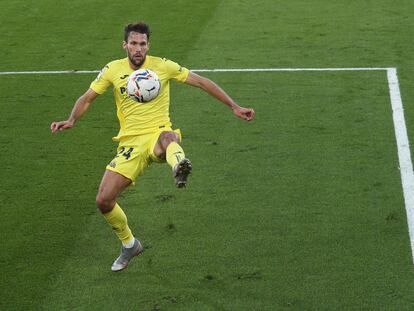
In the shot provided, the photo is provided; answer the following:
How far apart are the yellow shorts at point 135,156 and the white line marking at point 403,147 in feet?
9.06

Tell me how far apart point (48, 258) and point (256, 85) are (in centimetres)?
688

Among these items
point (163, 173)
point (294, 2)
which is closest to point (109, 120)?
point (163, 173)

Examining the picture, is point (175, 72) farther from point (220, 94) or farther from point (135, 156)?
point (135, 156)

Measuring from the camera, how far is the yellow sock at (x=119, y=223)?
10.2 meters

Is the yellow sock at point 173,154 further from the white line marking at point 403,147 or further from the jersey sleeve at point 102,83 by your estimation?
the white line marking at point 403,147

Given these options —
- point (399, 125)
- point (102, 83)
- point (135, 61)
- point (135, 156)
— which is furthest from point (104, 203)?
point (399, 125)

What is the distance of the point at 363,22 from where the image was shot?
20.4m

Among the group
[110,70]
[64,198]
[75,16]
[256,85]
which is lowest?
[75,16]

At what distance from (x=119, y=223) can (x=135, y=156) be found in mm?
669

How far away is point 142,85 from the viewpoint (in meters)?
10.4

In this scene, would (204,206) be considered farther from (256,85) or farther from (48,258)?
(256,85)

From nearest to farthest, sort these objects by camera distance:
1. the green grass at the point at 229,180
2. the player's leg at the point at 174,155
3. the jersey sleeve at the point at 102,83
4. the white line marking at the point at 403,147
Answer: the player's leg at the point at 174,155 < the green grass at the point at 229,180 < the jersey sleeve at the point at 102,83 < the white line marking at the point at 403,147

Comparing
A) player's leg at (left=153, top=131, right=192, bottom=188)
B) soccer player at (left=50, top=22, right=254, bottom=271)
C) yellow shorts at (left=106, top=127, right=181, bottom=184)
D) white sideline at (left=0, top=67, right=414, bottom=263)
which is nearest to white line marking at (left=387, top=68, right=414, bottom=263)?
white sideline at (left=0, top=67, right=414, bottom=263)

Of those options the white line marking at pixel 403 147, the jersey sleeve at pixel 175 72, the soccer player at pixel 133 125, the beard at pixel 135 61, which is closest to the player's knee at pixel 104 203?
the soccer player at pixel 133 125
